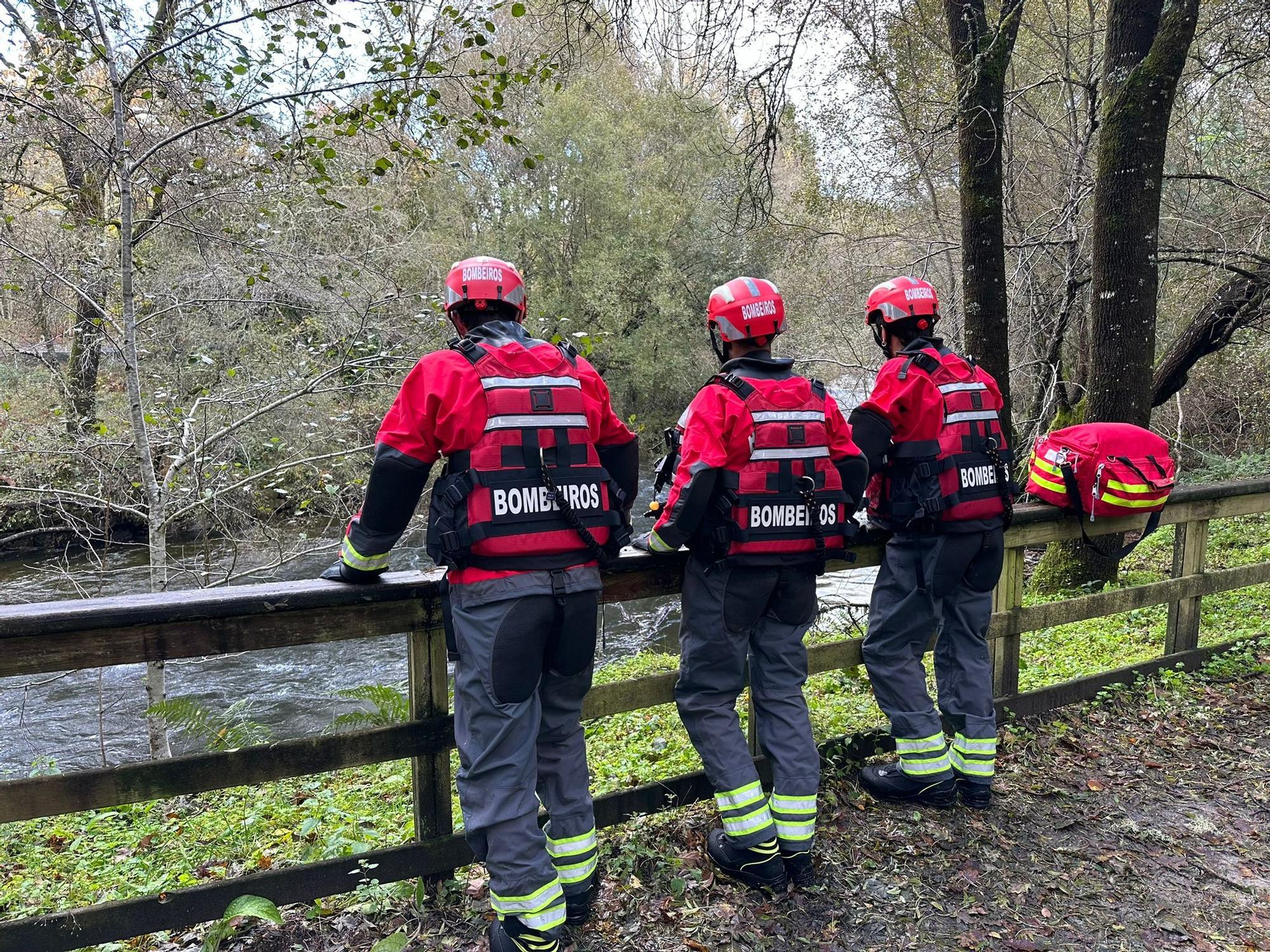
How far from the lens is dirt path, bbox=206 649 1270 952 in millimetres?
2812

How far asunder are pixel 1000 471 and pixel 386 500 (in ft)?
8.80

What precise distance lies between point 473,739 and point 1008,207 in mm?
11952

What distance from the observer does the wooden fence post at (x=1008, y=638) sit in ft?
13.7

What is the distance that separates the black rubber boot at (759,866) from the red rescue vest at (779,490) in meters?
1.07

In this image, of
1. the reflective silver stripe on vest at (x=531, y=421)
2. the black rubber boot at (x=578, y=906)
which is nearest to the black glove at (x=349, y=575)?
the reflective silver stripe on vest at (x=531, y=421)

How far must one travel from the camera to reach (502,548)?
2.54m

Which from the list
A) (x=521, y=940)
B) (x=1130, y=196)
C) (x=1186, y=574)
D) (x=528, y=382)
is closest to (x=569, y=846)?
(x=521, y=940)

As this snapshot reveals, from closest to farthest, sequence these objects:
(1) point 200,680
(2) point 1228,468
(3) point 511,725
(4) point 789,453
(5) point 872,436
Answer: (3) point 511,725
(4) point 789,453
(5) point 872,436
(1) point 200,680
(2) point 1228,468

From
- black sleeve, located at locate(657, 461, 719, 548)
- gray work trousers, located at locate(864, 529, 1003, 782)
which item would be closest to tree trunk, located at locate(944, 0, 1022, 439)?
gray work trousers, located at locate(864, 529, 1003, 782)

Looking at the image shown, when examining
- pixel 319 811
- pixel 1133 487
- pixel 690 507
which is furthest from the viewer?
pixel 319 811

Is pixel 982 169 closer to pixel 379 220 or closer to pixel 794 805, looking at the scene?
pixel 794 805

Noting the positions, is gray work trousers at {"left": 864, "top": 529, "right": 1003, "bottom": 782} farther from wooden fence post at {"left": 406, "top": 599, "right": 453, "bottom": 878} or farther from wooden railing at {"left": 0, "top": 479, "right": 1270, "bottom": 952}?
wooden fence post at {"left": 406, "top": 599, "right": 453, "bottom": 878}

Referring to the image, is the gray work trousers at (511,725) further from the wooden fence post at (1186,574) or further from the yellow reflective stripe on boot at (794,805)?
the wooden fence post at (1186,574)

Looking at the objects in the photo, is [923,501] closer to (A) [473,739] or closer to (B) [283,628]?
(A) [473,739]
